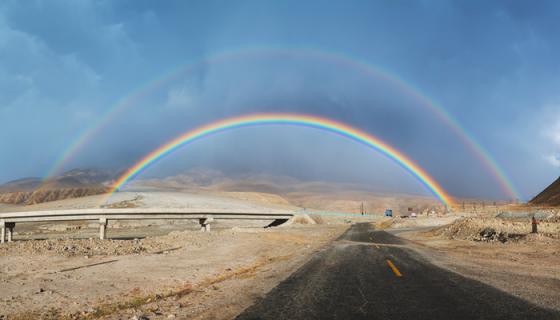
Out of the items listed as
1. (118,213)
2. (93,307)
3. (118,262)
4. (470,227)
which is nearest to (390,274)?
(93,307)

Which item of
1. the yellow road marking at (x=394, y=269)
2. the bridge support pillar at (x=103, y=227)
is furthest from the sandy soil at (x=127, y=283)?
the bridge support pillar at (x=103, y=227)

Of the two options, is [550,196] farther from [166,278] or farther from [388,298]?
[166,278]

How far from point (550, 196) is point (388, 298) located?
112198 mm

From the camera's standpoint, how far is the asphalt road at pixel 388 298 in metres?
6.89

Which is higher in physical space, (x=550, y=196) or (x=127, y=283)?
(x=550, y=196)

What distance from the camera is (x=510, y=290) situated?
9141mm

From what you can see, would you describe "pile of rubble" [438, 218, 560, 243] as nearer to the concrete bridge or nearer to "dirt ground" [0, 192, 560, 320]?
"dirt ground" [0, 192, 560, 320]

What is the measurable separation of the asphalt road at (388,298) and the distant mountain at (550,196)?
9499 cm

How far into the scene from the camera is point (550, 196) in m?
98.8

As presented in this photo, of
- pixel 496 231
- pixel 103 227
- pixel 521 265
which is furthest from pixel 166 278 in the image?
pixel 496 231

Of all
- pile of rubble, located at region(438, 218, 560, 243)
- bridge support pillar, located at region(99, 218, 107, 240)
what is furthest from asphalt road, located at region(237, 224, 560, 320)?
bridge support pillar, located at region(99, 218, 107, 240)

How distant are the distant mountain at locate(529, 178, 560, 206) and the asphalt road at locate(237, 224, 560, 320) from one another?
94994 millimetres

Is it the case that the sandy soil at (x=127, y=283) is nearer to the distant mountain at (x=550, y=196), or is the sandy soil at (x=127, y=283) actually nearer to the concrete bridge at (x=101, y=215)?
the concrete bridge at (x=101, y=215)

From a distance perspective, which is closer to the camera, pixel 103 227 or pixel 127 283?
pixel 127 283
